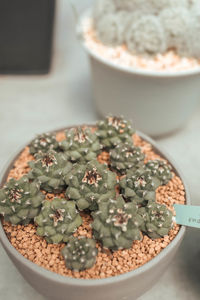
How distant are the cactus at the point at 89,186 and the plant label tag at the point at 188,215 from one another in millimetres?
182

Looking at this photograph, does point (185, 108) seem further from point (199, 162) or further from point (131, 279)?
point (131, 279)

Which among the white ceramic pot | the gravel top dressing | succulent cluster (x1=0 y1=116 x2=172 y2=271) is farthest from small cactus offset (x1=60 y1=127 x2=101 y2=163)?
the white ceramic pot

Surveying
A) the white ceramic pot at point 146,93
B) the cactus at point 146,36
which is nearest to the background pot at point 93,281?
the white ceramic pot at point 146,93

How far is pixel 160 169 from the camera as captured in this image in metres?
0.97

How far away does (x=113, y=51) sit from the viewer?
1444 mm

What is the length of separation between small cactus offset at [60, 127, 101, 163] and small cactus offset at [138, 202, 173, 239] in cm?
22

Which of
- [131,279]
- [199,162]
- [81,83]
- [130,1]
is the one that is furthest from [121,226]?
[81,83]

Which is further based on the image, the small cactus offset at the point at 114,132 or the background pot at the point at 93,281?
the small cactus offset at the point at 114,132

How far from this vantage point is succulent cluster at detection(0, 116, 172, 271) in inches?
30.8

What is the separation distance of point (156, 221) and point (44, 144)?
391mm

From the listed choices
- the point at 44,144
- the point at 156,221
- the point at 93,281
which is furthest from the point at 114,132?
the point at 93,281

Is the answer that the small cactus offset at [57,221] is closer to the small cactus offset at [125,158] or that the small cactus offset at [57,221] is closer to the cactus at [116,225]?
the cactus at [116,225]

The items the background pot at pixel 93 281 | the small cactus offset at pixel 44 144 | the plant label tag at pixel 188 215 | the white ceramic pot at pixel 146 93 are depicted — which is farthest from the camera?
the white ceramic pot at pixel 146 93

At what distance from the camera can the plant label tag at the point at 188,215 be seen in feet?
2.87
